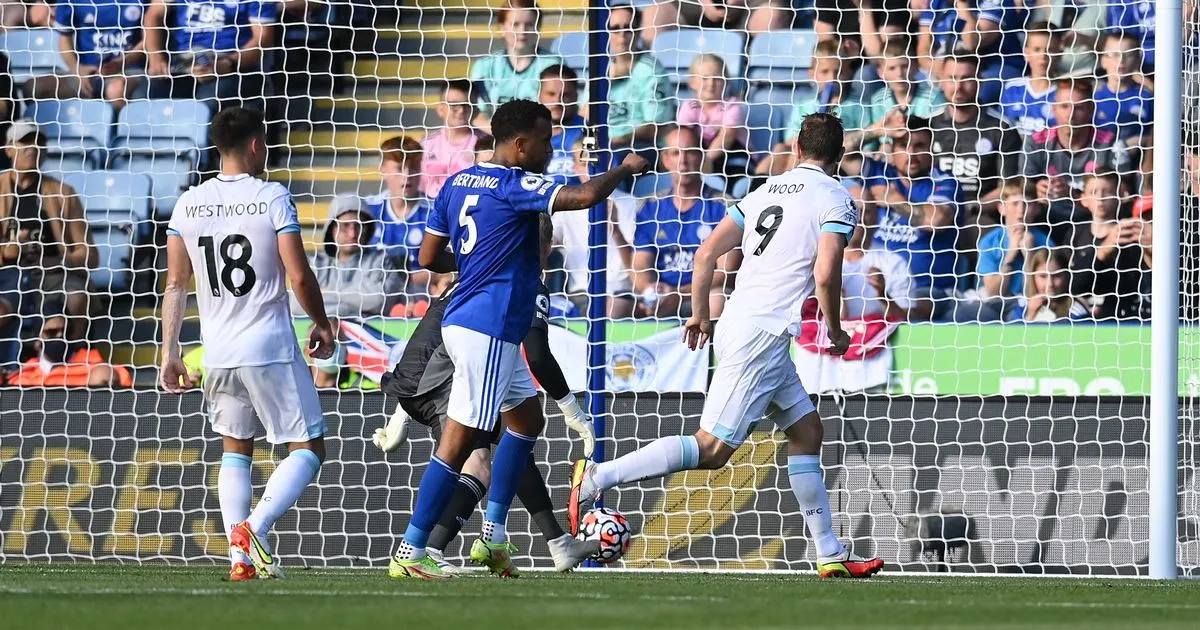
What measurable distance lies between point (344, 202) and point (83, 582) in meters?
4.75

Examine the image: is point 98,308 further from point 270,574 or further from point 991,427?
point 991,427

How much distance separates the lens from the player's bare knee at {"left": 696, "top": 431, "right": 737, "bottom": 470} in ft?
17.9

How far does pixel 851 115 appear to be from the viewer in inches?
353

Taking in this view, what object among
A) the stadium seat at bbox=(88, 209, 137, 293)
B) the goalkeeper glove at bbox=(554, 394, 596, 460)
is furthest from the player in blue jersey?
the stadium seat at bbox=(88, 209, 137, 293)

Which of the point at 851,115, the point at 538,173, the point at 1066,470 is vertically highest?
the point at 851,115

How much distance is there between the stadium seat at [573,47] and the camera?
31.0 ft

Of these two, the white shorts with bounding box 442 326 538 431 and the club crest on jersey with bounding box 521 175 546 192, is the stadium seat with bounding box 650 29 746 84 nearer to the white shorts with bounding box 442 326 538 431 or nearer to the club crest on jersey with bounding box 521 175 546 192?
the club crest on jersey with bounding box 521 175 546 192

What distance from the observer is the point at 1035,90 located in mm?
8766

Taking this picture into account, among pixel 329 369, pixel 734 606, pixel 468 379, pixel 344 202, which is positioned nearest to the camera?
pixel 734 606

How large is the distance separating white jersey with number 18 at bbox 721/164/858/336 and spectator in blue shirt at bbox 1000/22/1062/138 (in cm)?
351

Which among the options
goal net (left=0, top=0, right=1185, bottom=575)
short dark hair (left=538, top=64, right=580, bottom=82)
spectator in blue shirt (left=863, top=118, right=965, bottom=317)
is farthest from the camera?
short dark hair (left=538, top=64, right=580, bottom=82)

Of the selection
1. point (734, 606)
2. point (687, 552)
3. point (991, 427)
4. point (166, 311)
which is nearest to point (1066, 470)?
point (991, 427)

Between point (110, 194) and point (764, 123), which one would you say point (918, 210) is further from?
point (110, 194)

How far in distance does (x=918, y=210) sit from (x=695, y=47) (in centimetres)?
182
